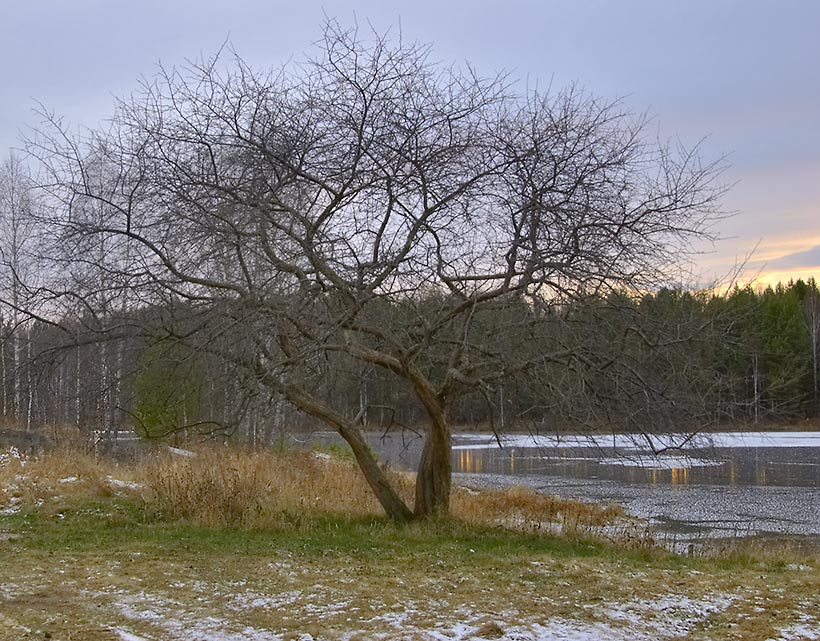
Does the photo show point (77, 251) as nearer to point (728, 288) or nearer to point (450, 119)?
point (450, 119)

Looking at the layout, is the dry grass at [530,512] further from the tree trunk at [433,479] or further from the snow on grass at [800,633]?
the snow on grass at [800,633]

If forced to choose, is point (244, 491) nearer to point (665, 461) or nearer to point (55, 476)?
point (55, 476)

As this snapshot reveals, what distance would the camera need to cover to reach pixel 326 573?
7.60 m

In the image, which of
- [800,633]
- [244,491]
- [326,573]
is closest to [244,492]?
[244,491]

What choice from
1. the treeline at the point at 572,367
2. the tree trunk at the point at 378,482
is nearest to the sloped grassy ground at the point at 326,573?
the tree trunk at the point at 378,482

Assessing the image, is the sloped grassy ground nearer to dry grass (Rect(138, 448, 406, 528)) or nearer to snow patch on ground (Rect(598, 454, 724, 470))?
dry grass (Rect(138, 448, 406, 528))

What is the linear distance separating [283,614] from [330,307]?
4144mm

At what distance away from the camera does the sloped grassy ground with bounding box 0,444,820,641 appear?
5.67 m

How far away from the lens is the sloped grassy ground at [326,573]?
18.6 feet

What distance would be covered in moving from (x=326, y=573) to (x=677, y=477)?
19429mm

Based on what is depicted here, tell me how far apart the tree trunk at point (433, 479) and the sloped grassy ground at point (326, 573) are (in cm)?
39

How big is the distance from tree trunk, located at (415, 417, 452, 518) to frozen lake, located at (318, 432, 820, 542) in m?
0.66

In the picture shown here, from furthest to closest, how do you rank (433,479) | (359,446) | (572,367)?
1. (433,479)
2. (359,446)
3. (572,367)

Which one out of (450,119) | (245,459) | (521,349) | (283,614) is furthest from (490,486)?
(283,614)
